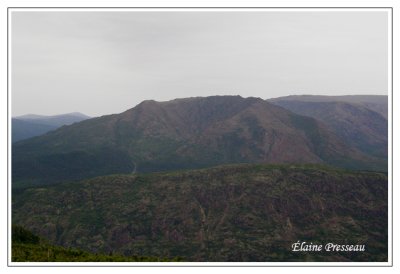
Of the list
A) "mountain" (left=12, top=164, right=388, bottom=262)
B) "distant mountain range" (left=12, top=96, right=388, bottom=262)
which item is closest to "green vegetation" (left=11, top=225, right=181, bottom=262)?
"distant mountain range" (left=12, top=96, right=388, bottom=262)

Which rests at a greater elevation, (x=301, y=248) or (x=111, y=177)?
(x=111, y=177)

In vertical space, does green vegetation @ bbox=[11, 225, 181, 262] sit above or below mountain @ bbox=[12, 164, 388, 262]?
above

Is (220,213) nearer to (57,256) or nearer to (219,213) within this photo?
(219,213)

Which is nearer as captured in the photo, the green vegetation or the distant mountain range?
the green vegetation

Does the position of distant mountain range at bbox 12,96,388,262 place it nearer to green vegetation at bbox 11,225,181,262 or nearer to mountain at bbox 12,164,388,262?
mountain at bbox 12,164,388,262
